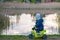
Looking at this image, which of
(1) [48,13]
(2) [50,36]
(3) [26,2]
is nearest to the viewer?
(2) [50,36]

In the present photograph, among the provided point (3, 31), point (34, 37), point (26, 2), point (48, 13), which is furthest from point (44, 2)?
point (34, 37)

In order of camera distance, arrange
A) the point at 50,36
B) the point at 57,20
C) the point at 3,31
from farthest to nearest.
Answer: the point at 57,20, the point at 3,31, the point at 50,36

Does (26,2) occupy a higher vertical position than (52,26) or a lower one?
higher

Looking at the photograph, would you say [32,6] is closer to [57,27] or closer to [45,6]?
[45,6]

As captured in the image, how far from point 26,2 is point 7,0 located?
115 centimetres

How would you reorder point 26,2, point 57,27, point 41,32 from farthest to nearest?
point 26,2, point 57,27, point 41,32

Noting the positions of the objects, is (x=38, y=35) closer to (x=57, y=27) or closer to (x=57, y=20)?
(x=57, y=27)

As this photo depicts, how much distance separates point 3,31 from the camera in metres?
6.94

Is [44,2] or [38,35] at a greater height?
[44,2]

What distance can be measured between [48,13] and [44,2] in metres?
3.20

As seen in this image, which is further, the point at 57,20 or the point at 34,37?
the point at 57,20

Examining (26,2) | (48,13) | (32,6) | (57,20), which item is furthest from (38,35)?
(26,2)

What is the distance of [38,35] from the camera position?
5578mm

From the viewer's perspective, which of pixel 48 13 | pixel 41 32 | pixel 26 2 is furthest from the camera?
pixel 26 2
